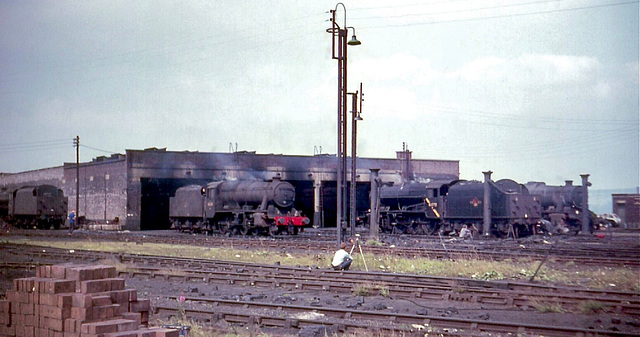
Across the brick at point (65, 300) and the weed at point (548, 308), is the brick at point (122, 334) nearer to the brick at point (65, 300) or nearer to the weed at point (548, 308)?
the brick at point (65, 300)

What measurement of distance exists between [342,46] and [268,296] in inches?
501

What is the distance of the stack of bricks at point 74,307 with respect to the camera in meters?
7.23

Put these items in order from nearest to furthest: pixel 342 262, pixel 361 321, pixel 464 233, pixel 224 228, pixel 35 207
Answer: pixel 361 321
pixel 342 262
pixel 464 233
pixel 224 228
pixel 35 207

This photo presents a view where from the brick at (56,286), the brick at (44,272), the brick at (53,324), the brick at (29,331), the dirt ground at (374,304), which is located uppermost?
the brick at (44,272)

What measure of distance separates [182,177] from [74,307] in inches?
1663

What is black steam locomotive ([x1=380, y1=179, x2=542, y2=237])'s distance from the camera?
108ft

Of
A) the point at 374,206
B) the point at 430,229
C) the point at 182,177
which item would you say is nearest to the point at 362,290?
the point at 374,206

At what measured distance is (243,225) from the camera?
117 feet

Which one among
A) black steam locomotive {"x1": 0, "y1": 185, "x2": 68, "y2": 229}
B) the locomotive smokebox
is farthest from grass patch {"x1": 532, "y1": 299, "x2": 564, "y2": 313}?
black steam locomotive {"x1": 0, "y1": 185, "x2": 68, "y2": 229}

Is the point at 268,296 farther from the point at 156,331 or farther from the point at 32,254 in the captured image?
the point at 32,254

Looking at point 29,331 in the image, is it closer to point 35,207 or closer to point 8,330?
point 8,330

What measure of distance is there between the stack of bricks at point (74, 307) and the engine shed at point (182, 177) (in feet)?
123

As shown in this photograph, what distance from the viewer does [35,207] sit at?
149 ft

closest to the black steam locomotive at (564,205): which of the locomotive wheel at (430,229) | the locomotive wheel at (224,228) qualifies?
the locomotive wheel at (430,229)
